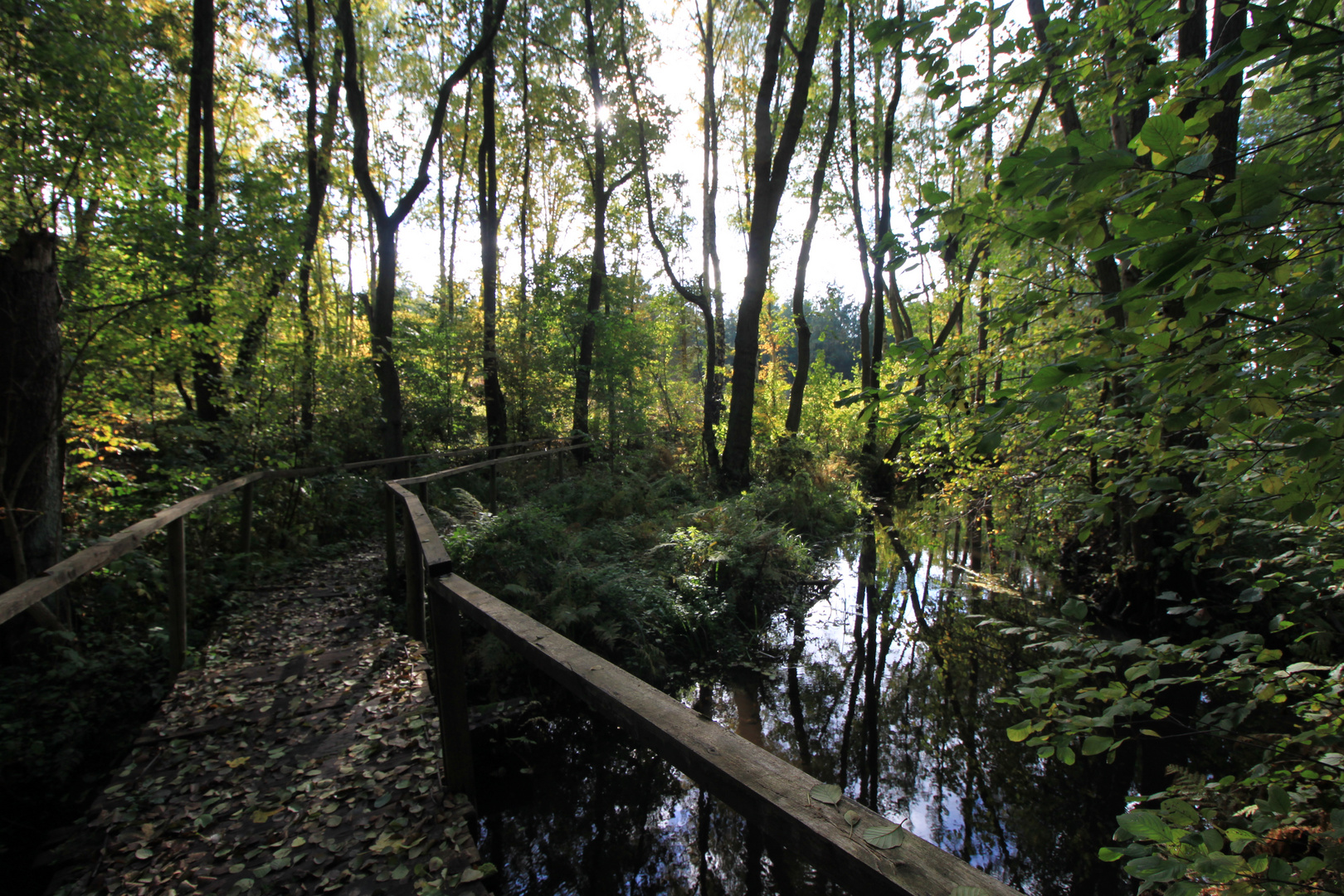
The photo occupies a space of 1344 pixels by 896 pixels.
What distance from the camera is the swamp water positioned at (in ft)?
11.9

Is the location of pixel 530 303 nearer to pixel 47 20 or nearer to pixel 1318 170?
pixel 47 20

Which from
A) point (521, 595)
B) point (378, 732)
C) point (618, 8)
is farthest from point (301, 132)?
point (378, 732)

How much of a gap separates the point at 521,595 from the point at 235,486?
9.31 feet

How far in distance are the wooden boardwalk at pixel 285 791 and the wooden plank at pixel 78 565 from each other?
1.07m

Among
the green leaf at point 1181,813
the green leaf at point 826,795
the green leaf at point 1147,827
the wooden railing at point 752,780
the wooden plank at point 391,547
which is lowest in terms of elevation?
the wooden plank at point 391,547

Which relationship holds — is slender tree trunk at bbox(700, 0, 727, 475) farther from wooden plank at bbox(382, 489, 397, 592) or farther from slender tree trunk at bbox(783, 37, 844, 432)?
wooden plank at bbox(382, 489, 397, 592)

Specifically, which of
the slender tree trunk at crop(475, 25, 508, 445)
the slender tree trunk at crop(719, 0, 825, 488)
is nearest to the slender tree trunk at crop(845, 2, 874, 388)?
the slender tree trunk at crop(719, 0, 825, 488)

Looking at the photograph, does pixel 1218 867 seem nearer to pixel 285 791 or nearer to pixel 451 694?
pixel 451 694

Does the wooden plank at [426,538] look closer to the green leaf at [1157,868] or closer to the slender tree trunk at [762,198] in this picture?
the green leaf at [1157,868]

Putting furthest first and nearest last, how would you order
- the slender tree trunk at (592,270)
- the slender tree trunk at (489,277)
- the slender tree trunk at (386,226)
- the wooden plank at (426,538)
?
the slender tree trunk at (592,270)
the slender tree trunk at (489,277)
the slender tree trunk at (386,226)
the wooden plank at (426,538)

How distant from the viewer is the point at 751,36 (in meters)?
17.6

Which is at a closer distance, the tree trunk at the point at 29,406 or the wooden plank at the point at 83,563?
the wooden plank at the point at 83,563

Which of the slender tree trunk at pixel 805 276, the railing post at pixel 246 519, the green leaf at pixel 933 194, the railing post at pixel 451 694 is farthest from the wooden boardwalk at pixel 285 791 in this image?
the slender tree trunk at pixel 805 276

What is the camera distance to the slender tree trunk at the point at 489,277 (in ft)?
46.8
